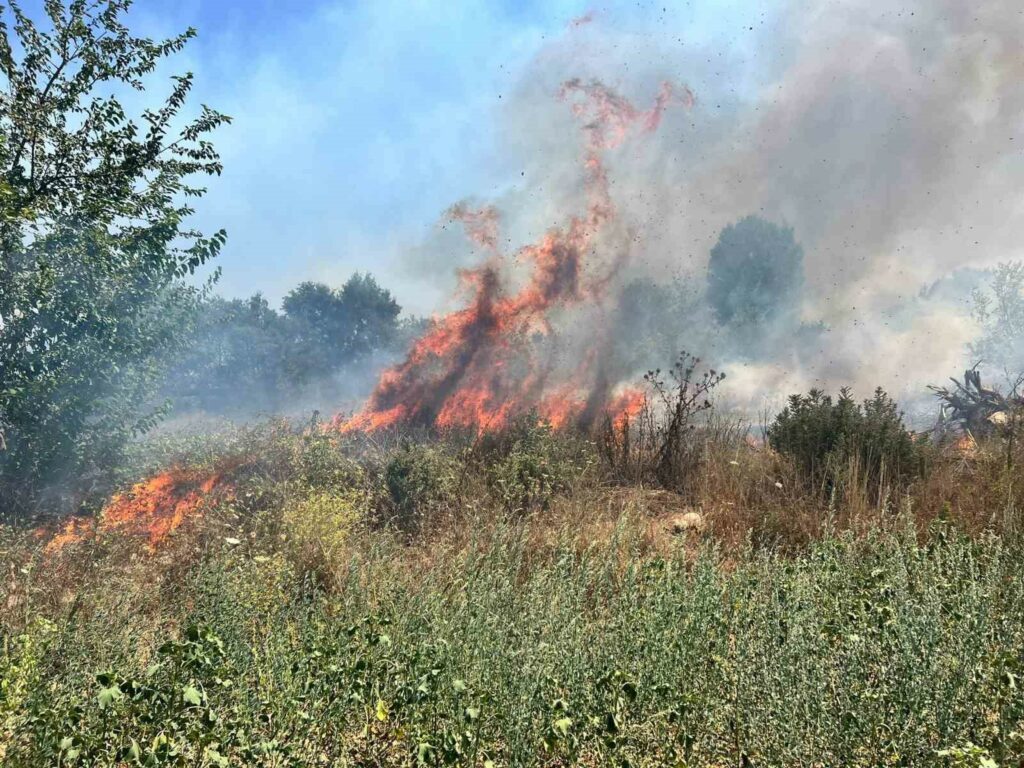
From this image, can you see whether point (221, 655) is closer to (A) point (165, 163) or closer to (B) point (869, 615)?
(B) point (869, 615)

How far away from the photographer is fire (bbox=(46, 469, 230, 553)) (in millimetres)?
6591

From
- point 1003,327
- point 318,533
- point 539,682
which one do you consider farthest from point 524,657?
point 1003,327

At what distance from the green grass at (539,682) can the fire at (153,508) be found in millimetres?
3062

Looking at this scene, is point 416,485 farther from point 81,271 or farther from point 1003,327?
point 1003,327

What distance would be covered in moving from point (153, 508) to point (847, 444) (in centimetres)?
989

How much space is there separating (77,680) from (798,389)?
Result: 2093 centimetres

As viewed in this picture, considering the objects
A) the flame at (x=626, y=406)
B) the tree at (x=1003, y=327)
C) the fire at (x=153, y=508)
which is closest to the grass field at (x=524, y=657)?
the fire at (x=153, y=508)

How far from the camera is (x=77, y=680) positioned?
2906 mm

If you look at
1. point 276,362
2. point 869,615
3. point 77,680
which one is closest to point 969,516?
point 869,615

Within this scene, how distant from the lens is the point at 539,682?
2.54 metres

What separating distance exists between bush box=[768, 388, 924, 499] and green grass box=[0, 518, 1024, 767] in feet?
9.85

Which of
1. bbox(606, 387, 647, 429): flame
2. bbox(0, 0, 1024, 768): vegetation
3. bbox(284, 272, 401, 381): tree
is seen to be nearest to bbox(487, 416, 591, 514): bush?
bbox(0, 0, 1024, 768): vegetation

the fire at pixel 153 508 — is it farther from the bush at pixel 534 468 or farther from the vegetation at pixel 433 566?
the bush at pixel 534 468

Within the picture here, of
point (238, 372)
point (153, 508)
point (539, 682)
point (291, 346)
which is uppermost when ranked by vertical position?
point (291, 346)
